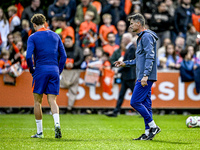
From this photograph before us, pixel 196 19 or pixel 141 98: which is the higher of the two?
pixel 196 19

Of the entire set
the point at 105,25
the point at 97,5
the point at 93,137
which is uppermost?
the point at 97,5

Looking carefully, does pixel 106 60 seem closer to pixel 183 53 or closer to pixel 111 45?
pixel 111 45

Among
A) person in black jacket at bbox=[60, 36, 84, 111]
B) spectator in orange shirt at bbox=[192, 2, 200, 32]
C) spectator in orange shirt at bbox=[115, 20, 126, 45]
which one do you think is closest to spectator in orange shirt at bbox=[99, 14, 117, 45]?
spectator in orange shirt at bbox=[115, 20, 126, 45]

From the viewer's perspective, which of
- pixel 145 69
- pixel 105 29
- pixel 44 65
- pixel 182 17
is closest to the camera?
pixel 145 69

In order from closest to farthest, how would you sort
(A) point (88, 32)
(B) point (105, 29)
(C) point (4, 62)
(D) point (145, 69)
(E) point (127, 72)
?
(D) point (145, 69), (E) point (127, 72), (C) point (4, 62), (A) point (88, 32), (B) point (105, 29)

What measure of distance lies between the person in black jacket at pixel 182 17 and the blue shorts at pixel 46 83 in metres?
9.93

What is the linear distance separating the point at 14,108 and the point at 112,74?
11.5ft

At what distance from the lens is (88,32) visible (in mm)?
16000

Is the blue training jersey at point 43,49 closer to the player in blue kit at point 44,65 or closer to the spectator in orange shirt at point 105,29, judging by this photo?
the player in blue kit at point 44,65

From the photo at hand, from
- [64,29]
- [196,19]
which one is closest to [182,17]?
[196,19]

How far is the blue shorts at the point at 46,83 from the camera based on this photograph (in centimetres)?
801

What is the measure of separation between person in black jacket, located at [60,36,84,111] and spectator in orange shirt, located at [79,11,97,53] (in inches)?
50.8

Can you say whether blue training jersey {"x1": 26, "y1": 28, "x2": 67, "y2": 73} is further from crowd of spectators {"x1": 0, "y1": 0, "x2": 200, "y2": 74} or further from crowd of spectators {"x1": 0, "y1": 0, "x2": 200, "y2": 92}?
crowd of spectators {"x1": 0, "y1": 0, "x2": 200, "y2": 74}

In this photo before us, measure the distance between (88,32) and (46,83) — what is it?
320 inches
